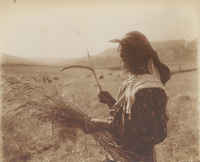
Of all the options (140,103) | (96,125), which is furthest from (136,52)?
(96,125)

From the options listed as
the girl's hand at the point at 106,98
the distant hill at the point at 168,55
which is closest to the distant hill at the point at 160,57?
the distant hill at the point at 168,55

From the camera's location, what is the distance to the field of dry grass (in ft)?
8.18

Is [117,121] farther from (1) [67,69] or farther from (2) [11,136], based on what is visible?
(2) [11,136]

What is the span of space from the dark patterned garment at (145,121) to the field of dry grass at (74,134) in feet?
1.81

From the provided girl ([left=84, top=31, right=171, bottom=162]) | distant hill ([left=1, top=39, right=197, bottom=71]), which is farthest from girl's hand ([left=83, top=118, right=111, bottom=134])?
distant hill ([left=1, top=39, right=197, bottom=71])

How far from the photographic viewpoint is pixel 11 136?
254 cm

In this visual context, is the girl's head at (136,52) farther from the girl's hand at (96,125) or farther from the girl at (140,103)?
the girl's hand at (96,125)

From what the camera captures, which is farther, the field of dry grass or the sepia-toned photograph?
the field of dry grass

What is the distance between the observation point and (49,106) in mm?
2271

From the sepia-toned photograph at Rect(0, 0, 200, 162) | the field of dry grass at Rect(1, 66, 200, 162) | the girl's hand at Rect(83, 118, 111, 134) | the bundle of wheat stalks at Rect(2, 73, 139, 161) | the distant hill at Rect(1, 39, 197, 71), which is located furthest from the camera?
the distant hill at Rect(1, 39, 197, 71)

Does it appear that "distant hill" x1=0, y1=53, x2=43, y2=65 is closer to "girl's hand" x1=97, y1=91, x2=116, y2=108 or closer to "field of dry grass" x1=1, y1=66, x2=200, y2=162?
"field of dry grass" x1=1, y1=66, x2=200, y2=162

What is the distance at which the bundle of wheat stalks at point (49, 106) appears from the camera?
220 centimetres

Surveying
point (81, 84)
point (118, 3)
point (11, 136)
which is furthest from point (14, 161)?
point (118, 3)

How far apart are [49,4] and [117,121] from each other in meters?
1.40
